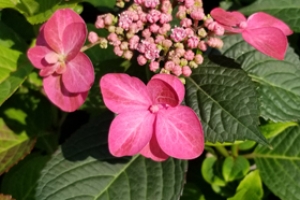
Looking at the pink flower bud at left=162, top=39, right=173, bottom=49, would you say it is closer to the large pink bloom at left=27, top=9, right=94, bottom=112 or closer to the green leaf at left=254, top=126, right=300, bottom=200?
the large pink bloom at left=27, top=9, right=94, bottom=112

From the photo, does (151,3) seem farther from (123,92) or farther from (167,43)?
(123,92)

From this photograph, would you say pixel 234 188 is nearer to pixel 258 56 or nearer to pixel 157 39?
pixel 258 56

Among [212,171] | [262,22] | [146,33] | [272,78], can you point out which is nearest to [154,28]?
[146,33]

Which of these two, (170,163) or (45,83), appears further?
(170,163)

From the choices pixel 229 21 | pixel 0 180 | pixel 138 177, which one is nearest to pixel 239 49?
pixel 229 21

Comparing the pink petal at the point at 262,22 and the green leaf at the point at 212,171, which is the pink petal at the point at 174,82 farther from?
the green leaf at the point at 212,171

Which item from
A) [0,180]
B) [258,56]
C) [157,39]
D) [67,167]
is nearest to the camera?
[157,39]

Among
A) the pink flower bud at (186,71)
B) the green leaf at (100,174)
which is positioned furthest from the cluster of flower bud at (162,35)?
the green leaf at (100,174)
